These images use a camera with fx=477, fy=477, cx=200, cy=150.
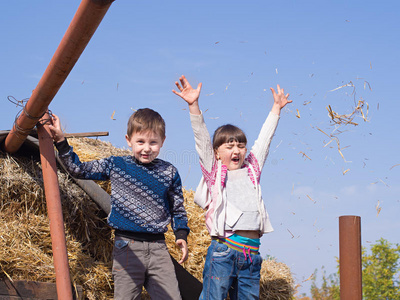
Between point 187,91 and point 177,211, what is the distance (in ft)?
3.45

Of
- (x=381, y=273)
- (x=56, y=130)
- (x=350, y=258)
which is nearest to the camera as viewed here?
(x=350, y=258)

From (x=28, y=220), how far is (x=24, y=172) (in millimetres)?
506

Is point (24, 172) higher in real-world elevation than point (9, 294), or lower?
higher

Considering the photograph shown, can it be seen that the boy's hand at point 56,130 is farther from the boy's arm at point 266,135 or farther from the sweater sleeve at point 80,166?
the boy's arm at point 266,135

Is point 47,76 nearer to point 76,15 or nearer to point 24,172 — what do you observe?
point 76,15

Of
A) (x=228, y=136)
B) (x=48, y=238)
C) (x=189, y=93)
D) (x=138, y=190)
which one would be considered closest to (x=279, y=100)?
(x=228, y=136)

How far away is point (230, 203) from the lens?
13.2 ft

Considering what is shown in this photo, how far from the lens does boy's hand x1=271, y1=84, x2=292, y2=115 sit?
4.55 m

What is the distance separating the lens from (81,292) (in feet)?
13.5

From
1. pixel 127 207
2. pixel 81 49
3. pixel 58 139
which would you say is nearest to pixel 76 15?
pixel 81 49

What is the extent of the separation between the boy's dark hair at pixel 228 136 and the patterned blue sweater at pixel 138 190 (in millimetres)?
472

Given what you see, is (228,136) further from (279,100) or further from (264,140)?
(279,100)

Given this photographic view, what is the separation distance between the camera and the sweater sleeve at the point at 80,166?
397cm

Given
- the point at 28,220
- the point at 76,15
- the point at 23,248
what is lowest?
the point at 23,248
